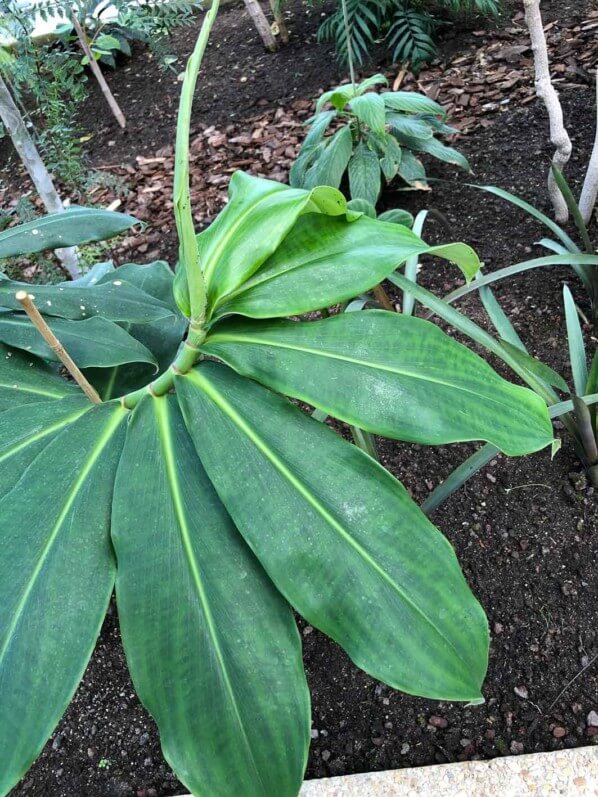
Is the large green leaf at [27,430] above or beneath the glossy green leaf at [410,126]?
beneath

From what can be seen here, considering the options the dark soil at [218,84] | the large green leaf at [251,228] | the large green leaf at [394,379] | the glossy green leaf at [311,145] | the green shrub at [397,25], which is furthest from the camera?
the dark soil at [218,84]

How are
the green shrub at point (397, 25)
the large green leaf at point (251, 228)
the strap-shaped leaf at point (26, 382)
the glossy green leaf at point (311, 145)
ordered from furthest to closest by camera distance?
the green shrub at point (397, 25)
the glossy green leaf at point (311, 145)
the strap-shaped leaf at point (26, 382)
the large green leaf at point (251, 228)

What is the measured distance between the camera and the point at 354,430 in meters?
1.21

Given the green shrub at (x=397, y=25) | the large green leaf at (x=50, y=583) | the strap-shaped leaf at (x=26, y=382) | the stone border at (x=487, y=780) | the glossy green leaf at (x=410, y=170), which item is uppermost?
the green shrub at (x=397, y=25)

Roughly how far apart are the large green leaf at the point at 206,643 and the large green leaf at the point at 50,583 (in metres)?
0.04

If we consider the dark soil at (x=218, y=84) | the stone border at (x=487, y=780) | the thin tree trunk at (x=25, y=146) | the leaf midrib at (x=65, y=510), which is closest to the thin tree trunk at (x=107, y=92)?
the dark soil at (x=218, y=84)

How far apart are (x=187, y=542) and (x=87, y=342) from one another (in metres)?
0.43

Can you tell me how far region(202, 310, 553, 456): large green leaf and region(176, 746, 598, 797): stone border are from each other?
0.60 m

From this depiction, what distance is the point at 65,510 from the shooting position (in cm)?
81

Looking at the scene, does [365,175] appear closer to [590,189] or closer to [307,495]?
[590,189]

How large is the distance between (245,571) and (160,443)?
8.8 inches

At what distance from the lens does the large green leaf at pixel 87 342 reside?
1.01m

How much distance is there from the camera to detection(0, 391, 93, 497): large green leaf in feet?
2.91

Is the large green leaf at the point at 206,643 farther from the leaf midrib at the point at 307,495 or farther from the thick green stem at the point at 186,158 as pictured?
the thick green stem at the point at 186,158
